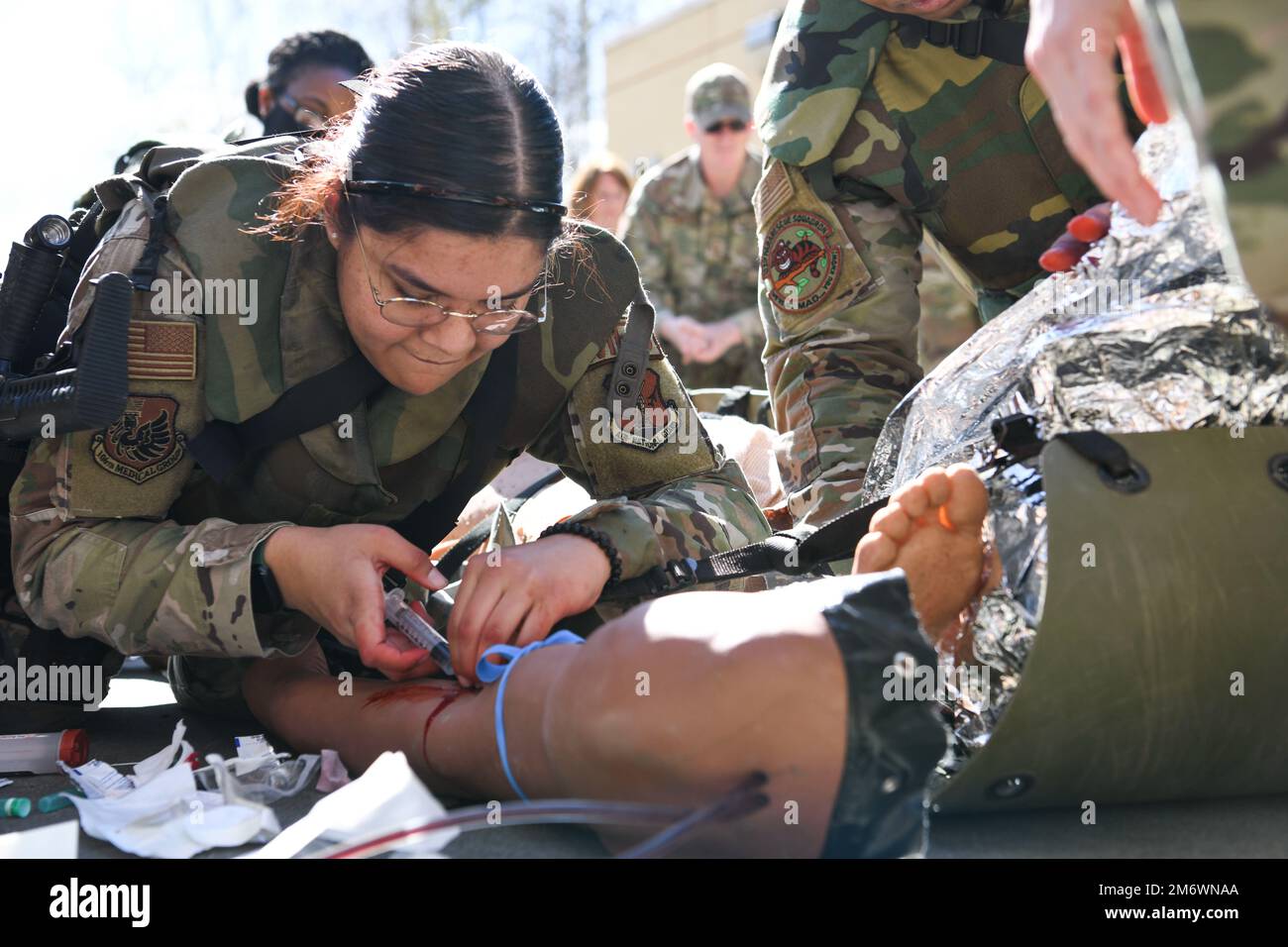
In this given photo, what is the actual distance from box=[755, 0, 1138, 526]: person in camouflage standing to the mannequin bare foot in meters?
0.76

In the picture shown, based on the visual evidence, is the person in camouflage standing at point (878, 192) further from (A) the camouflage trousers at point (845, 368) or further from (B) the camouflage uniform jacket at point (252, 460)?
(B) the camouflage uniform jacket at point (252, 460)

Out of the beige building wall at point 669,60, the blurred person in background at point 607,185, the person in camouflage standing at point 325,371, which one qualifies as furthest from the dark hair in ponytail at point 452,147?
the beige building wall at point 669,60

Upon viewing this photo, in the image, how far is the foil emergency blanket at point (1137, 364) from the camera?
1.38m

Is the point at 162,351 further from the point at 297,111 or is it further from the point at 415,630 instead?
the point at 297,111

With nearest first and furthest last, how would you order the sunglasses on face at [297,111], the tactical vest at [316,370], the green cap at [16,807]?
the green cap at [16,807]
the tactical vest at [316,370]
the sunglasses on face at [297,111]

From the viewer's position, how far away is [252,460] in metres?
1.81

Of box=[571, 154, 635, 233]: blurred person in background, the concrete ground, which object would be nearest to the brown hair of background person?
the concrete ground

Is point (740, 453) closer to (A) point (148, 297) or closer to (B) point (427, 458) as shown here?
(B) point (427, 458)

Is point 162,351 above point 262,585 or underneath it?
above

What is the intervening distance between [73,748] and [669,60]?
48.7 feet

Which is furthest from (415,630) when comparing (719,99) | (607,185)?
(607,185)

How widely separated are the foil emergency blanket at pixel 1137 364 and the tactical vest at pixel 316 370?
2.19ft
